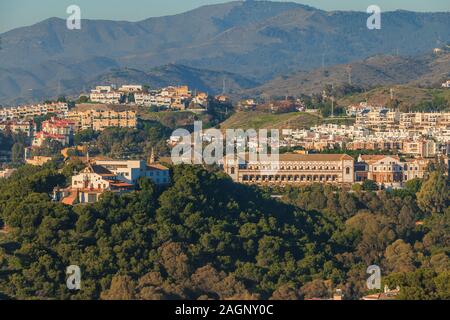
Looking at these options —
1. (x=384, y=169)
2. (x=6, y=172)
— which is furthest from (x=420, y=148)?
(x=6, y=172)

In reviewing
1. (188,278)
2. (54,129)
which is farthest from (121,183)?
(54,129)

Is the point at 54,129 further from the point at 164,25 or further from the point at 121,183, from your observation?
the point at 164,25

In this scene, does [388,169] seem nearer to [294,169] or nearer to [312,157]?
[312,157]

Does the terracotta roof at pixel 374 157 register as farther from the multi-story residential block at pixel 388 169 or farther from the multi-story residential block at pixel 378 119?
the multi-story residential block at pixel 378 119

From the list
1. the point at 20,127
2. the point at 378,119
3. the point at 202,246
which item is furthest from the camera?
the point at 378,119

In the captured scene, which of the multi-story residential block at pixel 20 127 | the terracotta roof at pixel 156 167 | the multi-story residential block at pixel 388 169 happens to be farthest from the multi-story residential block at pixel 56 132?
the terracotta roof at pixel 156 167
